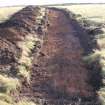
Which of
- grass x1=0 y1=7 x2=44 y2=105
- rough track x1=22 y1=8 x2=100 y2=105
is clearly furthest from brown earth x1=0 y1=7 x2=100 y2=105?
grass x1=0 y1=7 x2=44 y2=105

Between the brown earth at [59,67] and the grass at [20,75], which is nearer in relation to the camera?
the grass at [20,75]

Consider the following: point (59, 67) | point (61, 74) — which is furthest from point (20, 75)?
point (59, 67)

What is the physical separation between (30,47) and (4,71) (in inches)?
339

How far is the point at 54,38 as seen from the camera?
4003cm

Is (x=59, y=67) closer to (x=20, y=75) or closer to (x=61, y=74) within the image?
(x=61, y=74)

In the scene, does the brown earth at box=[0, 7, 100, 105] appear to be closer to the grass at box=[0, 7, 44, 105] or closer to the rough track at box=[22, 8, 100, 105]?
the rough track at box=[22, 8, 100, 105]

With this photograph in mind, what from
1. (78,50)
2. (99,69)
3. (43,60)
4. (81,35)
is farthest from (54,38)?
(99,69)

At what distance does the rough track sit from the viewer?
23047 mm

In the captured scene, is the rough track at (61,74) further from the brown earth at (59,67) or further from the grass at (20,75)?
the grass at (20,75)

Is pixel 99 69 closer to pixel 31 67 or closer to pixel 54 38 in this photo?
pixel 31 67

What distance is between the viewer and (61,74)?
27.1 m

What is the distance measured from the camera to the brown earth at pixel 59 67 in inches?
906

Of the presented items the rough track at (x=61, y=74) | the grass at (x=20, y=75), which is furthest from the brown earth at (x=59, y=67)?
the grass at (x=20, y=75)

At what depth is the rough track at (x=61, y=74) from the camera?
2305 cm
